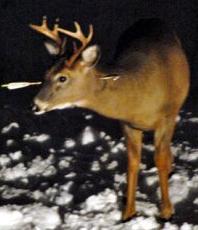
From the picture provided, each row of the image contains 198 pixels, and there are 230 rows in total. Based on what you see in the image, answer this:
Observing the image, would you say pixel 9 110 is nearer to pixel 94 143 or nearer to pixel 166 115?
pixel 94 143

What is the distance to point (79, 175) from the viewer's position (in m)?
5.70

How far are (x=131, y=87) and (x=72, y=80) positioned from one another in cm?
48

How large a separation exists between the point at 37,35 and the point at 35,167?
382 cm

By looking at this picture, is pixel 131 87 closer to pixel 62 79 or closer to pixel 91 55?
pixel 91 55

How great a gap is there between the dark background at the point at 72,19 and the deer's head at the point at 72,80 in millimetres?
4054

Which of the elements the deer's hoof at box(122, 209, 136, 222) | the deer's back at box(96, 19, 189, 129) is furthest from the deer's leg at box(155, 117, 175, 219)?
the deer's hoof at box(122, 209, 136, 222)

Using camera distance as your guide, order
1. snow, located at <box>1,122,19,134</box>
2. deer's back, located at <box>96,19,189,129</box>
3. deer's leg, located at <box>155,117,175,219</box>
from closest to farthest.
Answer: deer's back, located at <box>96,19,189,129</box>
deer's leg, located at <box>155,117,175,219</box>
snow, located at <box>1,122,19,134</box>

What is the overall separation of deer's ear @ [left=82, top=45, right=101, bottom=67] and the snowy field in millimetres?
1304

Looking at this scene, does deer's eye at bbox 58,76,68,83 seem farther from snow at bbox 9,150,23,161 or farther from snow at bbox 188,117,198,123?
snow at bbox 188,117,198,123

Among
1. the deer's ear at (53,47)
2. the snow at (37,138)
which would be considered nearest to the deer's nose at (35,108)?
the deer's ear at (53,47)

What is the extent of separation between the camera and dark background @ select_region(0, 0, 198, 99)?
8750mm

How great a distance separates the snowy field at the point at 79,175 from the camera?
496 cm

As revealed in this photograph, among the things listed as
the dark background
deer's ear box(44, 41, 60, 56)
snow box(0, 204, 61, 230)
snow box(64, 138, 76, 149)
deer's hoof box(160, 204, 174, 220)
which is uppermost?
deer's ear box(44, 41, 60, 56)

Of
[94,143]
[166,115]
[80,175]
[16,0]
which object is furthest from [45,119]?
[16,0]
